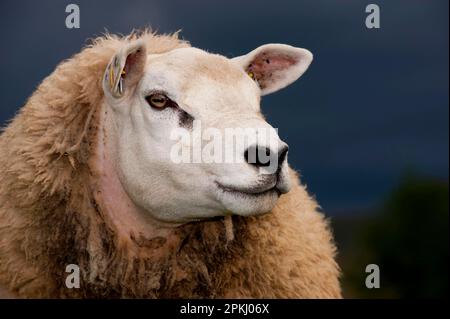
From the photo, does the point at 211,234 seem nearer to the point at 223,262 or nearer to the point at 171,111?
the point at 223,262

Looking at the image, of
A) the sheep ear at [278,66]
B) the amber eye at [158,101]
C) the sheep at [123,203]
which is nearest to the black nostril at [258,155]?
the sheep at [123,203]

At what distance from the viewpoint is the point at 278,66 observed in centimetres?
621

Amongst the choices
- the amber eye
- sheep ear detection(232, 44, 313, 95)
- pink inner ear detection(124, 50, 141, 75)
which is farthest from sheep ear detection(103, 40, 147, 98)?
sheep ear detection(232, 44, 313, 95)

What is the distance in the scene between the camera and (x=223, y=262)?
5594 millimetres

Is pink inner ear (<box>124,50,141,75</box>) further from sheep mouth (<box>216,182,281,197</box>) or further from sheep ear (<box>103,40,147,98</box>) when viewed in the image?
sheep mouth (<box>216,182,281,197</box>)

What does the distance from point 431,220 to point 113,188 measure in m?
47.2

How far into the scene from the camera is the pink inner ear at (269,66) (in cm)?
614

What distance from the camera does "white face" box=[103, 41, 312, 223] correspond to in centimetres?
481

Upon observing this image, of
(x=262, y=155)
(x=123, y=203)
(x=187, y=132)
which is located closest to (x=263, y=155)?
(x=262, y=155)

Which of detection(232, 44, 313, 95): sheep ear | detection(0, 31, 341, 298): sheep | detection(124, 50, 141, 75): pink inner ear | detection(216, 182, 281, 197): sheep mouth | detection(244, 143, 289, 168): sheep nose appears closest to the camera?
detection(244, 143, 289, 168): sheep nose

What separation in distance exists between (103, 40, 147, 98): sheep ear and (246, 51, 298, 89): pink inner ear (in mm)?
1046

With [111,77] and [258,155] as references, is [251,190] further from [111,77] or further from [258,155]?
[111,77]

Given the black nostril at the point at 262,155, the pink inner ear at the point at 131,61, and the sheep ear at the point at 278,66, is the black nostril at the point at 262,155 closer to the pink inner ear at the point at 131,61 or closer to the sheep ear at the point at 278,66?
the pink inner ear at the point at 131,61
